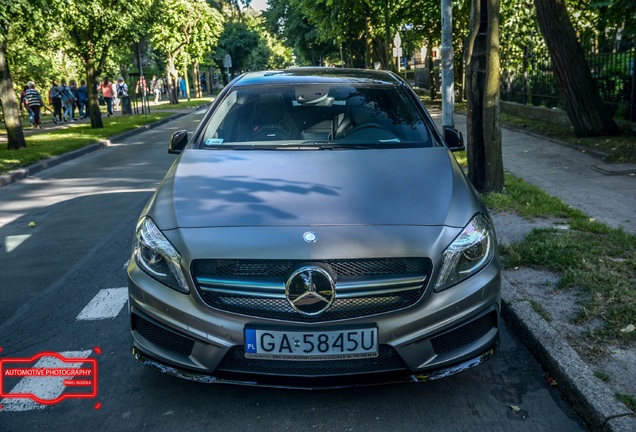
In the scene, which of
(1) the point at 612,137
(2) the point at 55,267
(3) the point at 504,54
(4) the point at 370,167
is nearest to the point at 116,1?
(3) the point at 504,54

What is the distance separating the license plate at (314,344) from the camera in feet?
10.6

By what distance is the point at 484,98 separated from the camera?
8.49 meters

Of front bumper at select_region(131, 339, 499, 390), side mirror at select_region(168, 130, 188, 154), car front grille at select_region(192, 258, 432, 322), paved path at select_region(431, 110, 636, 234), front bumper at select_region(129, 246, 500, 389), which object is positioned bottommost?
paved path at select_region(431, 110, 636, 234)

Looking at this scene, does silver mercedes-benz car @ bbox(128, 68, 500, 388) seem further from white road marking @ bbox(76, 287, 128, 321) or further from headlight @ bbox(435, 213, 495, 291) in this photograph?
white road marking @ bbox(76, 287, 128, 321)

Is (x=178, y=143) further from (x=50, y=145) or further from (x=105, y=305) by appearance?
(x=50, y=145)

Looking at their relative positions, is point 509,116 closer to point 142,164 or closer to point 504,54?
point 504,54

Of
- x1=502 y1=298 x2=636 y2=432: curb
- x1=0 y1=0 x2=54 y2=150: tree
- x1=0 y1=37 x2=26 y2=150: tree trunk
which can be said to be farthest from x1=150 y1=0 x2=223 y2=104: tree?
x1=502 y1=298 x2=636 y2=432: curb

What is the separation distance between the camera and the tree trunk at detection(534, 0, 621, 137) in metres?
14.2

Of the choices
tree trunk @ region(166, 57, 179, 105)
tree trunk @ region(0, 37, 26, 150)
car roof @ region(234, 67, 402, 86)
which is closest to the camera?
car roof @ region(234, 67, 402, 86)

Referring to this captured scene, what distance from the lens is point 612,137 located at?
13.8 meters

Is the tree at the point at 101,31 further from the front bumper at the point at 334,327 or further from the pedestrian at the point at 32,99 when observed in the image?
the front bumper at the point at 334,327

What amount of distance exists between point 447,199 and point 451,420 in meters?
1.11

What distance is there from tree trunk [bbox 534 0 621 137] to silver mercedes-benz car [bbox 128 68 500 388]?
37.7 ft

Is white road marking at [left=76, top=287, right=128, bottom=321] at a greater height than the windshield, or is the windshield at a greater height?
the windshield
